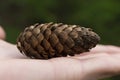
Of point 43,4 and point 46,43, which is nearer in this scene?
point 46,43

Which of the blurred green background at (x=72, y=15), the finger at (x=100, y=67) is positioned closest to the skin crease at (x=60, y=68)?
the finger at (x=100, y=67)

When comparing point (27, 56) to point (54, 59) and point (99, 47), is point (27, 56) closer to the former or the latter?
point (54, 59)

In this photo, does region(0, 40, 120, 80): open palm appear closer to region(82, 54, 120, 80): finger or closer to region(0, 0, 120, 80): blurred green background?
region(82, 54, 120, 80): finger

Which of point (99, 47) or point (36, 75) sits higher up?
point (99, 47)

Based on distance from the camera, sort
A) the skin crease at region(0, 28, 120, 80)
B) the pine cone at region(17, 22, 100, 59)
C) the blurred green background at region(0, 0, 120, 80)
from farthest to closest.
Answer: the blurred green background at region(0, 0, 120, 80)
the pine cone at region(17, 22, 100, 59)
the skin crease at region(0, 28, 120, 80)

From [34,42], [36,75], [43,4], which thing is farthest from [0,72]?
[43,4]

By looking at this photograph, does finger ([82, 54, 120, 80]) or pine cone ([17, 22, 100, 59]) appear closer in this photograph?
finger ([82, 54, 120, 80])

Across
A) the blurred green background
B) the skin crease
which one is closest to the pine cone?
the skin crease
